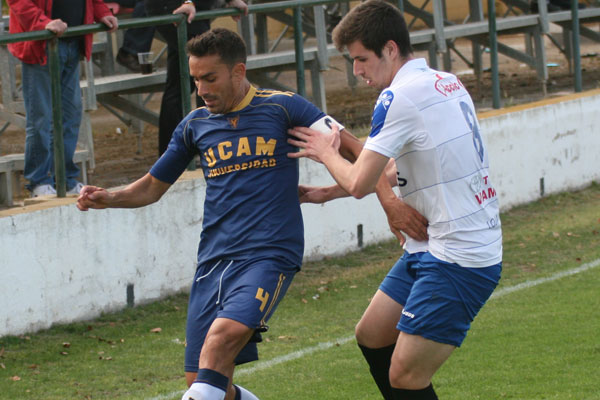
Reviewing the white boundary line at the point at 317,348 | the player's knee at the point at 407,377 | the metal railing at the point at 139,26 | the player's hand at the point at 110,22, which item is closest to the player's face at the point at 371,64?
the player's knee at the point at 407,377

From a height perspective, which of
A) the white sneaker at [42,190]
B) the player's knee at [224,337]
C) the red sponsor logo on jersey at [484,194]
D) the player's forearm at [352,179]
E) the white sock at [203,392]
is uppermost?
the player's forearm at [352,179]

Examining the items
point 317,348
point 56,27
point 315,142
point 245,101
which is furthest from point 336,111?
point 315,142

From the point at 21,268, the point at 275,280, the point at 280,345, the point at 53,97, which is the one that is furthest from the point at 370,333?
the point at 53,97

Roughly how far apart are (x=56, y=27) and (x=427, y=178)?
422 cm

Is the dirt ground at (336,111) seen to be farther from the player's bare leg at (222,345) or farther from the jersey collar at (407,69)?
the jersey collar at (407,69)

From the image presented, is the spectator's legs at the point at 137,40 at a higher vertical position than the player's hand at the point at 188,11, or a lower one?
lower

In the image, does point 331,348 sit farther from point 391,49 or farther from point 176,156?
point 391,49

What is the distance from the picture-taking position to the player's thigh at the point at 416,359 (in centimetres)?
470

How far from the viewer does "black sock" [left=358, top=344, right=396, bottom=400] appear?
5.27 metres

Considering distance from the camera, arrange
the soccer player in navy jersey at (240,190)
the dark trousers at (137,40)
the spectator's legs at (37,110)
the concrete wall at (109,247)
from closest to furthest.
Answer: the soccer player in navy jersey at (240,190) < the concrete wall at (109,247) < the spectator's legs at (37,110) < the dark trousers at (137,40)

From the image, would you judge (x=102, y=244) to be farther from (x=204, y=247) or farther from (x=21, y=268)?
(x=204, y=247)

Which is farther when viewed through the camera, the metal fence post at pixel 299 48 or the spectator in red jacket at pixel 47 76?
the metal fence post at pixel 299 48

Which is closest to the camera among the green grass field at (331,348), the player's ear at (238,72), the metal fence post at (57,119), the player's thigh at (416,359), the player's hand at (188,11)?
the player's thigh at (416,359)

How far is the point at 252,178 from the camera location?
5.21 metres
